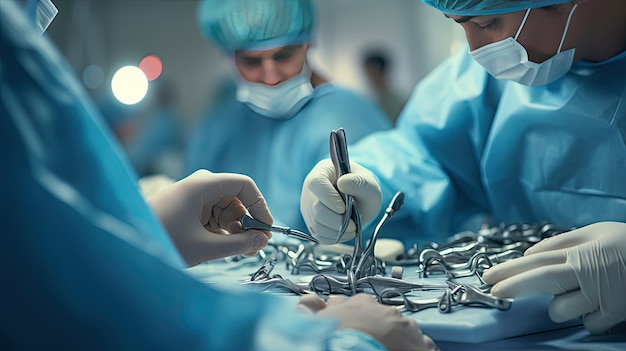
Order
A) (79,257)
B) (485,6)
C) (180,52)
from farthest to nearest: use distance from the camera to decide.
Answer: (180,52)
(485,6)
(79,257)

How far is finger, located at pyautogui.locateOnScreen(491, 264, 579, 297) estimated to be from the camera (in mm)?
1006

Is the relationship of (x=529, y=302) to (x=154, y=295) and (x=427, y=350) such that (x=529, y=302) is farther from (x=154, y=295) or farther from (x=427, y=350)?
(x=154, y=295)

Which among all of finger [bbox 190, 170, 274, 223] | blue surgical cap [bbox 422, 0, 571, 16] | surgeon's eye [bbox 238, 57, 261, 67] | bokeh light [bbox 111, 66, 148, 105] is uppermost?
bokeh light [bbox 111, 66, 148, 105]

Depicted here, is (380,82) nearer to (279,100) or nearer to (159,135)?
(159,135)

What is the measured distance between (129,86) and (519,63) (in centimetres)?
274

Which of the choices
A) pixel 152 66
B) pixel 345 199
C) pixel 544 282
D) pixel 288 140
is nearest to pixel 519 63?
pixel 345 199

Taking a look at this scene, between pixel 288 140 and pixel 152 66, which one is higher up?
pixel 152 66

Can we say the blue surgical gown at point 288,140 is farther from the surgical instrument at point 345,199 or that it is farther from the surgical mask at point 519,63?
the surgical mask at point 519,63

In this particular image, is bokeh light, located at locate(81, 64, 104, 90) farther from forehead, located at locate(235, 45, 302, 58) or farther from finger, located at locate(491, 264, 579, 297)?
finger, located at locate(491, 264, 579, 297)

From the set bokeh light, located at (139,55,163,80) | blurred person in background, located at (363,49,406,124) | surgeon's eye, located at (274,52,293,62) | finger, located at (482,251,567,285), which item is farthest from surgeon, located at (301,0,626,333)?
bokeh light, located at (139,55,163,80)

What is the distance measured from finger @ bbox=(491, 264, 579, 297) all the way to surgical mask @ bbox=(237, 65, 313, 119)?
108 centimetres

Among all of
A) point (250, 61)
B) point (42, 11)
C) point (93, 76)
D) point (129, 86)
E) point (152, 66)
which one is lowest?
point (42, 11)

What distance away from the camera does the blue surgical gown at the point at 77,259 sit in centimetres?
71

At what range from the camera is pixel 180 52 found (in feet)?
18.6
